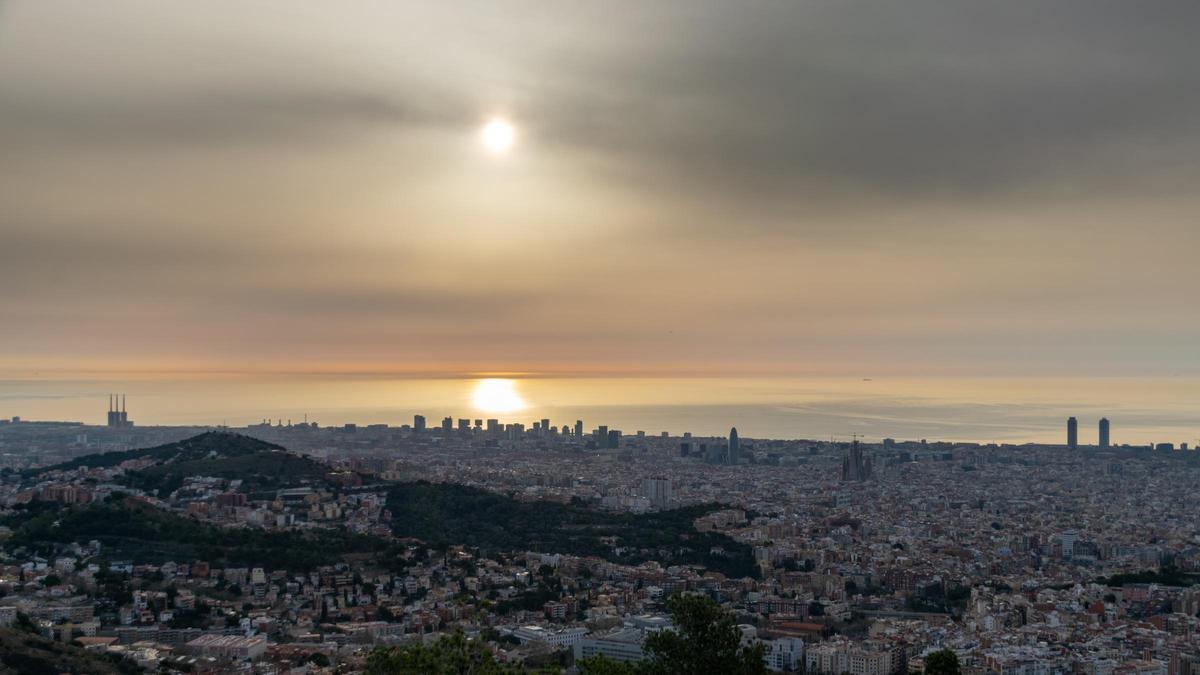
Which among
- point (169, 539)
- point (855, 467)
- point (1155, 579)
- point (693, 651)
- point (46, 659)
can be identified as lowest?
point (1155, 579)


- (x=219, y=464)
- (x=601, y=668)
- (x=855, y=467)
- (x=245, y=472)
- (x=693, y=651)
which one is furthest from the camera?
(x=855, y=467)

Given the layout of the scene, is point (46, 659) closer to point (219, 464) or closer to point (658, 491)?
point (219, 464)

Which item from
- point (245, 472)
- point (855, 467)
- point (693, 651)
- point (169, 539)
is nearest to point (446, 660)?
point (693, 651)

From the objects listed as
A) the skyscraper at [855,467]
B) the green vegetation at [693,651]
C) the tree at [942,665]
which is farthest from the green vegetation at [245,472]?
the skyscraper at [855,467]

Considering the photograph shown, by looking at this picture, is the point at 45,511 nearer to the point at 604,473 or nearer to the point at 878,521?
the point at 878,521

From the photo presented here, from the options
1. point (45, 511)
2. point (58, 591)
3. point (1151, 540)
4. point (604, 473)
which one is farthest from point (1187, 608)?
point (604, 473)

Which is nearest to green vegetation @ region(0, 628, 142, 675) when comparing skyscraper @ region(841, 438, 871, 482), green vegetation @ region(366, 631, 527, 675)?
green vegetation @ region(366, 631, 527, 675)

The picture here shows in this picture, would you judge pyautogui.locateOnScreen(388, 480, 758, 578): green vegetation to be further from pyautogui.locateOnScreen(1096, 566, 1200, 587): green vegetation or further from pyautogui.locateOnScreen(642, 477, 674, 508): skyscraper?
pyautogui.locateOnScreen(1096, 566, 1200, 587): green vegetation
